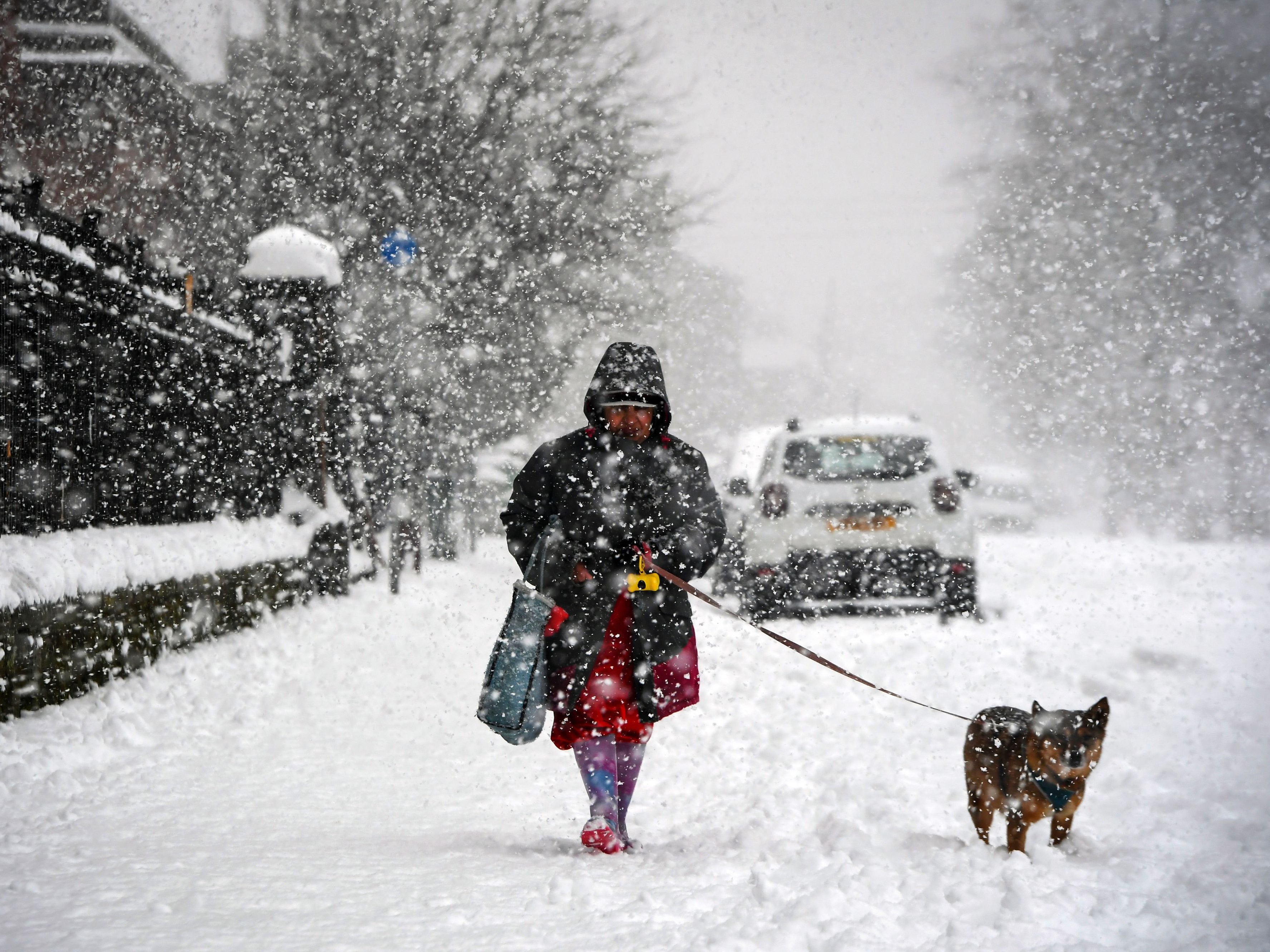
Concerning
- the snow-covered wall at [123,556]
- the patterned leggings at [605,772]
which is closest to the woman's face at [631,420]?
the patterned leggings at [605,772]

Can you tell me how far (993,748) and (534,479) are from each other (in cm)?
194

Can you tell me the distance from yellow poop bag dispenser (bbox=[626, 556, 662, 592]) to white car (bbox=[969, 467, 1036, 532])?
3016 centimetres

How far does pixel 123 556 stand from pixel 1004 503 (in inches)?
1301

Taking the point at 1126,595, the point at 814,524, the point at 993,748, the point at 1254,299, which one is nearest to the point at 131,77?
the point at 814,524

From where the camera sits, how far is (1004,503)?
36844mm

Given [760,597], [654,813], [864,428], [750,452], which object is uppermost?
[864,428]

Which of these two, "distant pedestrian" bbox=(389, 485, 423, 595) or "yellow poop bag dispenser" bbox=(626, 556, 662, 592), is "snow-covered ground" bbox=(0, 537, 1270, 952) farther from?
"distant pedestrian" bbox=(389, 485, 423, 595)

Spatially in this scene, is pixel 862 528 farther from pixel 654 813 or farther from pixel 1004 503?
pixel 1004 503

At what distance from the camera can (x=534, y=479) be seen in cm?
460

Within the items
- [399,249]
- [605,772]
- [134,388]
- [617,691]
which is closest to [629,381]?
[617,691]

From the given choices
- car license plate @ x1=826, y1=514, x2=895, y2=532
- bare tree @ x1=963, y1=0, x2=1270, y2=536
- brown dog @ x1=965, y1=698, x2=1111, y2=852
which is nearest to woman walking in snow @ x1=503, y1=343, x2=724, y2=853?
brown dog @ x1=965, y1=698, x2=1111, y2=852

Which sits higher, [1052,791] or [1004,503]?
[1004,503]

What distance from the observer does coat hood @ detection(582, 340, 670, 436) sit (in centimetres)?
455

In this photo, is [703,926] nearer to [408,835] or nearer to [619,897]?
[619,897]
